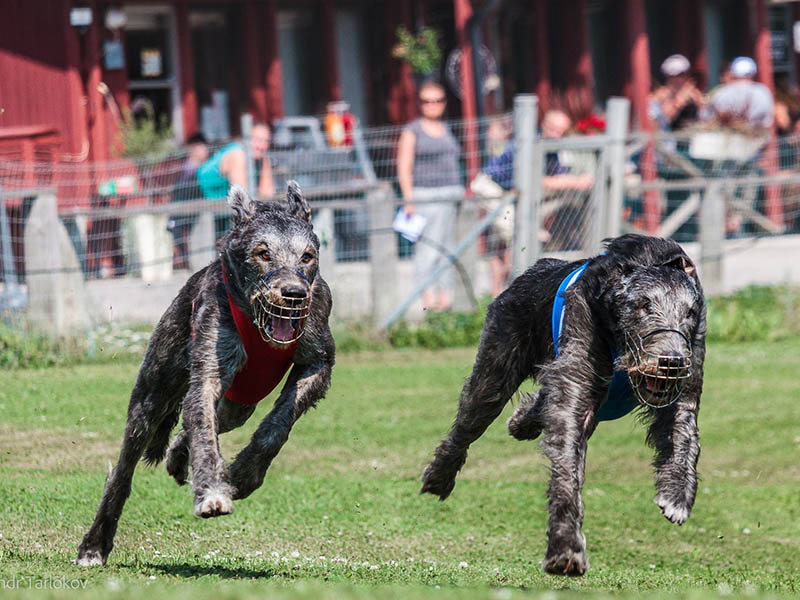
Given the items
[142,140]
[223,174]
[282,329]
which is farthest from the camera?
[142,140]

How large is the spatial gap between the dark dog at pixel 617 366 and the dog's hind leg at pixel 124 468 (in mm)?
1611

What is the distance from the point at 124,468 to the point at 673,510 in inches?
94.5

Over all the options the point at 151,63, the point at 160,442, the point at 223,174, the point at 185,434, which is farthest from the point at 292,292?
the point at 151,63

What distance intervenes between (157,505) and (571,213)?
644 centimetres

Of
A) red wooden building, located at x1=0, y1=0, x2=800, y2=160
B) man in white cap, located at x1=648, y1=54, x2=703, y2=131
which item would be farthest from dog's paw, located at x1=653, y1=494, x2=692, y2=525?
man in white cap, located at x1=648, y1=54, x2=703, y2=131

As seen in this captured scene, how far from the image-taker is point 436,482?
20.6 feet

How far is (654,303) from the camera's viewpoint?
4836 millimetres

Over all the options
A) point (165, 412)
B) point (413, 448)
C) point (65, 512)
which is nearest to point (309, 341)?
point (165, 412)

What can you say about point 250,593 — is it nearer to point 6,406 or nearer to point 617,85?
point 6,406

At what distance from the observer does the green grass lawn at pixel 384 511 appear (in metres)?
5.60

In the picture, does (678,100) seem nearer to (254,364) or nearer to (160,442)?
(160,442)

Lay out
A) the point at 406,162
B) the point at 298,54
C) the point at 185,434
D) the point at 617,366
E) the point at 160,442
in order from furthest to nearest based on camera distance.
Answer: the point at 298,54 → the point at 406,162 → the point at 160,442 → the point at 185,434 → the point at 617,366

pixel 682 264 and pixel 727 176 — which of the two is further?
pixel 727 176

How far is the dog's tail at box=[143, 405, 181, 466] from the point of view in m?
6.14
